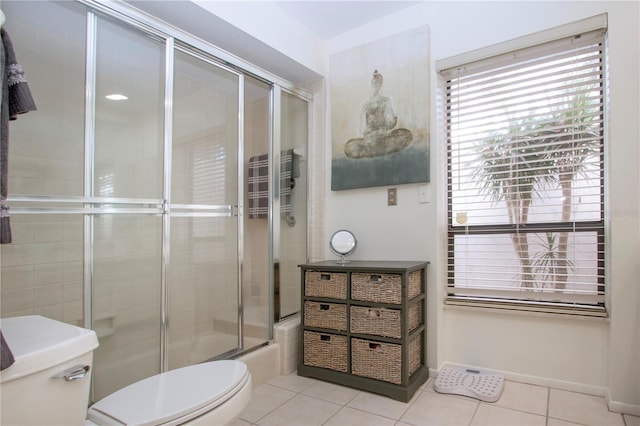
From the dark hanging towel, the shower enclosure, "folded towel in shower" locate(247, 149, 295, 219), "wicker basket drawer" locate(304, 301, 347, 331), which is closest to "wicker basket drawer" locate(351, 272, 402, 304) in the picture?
"wicker basket drawer" locate(304, 301, 347, 331)

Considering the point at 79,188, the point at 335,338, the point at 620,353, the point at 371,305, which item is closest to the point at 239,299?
the point at 335,338

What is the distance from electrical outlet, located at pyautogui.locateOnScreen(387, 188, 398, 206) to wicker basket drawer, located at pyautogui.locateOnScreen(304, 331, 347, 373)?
0.97 metres

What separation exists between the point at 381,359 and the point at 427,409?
0.35 metres

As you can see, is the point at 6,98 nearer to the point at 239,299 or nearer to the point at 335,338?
the point at 239,299

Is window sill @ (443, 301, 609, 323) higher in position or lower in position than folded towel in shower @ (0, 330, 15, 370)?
lower

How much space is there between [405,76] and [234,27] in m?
1.19

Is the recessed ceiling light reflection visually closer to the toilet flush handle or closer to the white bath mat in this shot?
the toilet flush handle

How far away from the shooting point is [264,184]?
263 cm

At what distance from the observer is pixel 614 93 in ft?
6.34

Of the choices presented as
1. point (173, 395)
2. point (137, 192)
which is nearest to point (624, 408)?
point (173, 395)

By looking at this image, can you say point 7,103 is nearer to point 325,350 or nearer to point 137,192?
point 137,192

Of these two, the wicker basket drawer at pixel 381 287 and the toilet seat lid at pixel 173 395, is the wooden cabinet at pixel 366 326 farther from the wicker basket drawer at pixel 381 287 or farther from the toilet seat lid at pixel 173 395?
the toilet seat lid at pixel 173 395

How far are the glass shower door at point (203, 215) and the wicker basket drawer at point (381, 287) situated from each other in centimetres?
78

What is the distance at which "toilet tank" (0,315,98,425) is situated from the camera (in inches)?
35.9
